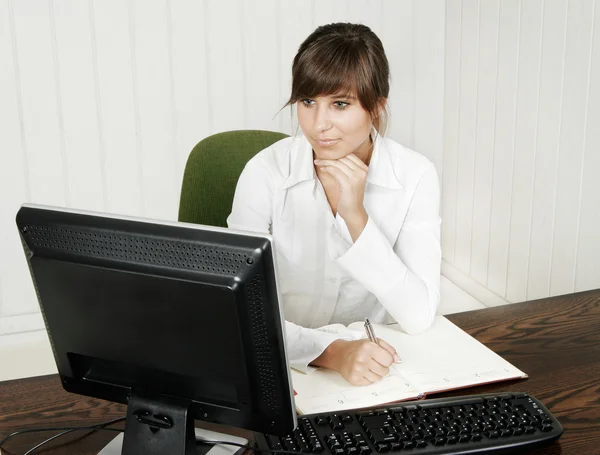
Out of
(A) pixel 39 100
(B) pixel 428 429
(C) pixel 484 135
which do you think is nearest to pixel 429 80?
(C) pixel 484 135

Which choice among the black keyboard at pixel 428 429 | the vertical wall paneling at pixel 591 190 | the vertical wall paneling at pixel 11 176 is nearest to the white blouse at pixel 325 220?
the black keyboard at pixel 428 429

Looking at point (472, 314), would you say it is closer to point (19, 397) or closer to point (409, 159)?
point (409, 159)

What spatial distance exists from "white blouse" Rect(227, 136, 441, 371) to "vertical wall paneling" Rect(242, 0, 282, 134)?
132 centimetres

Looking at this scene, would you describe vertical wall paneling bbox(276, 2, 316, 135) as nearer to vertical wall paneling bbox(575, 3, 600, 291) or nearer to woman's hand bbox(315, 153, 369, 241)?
vertical wall paneling bbox(575, 3, 600, 291)

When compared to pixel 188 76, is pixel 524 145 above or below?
below

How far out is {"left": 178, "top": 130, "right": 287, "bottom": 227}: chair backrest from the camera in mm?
1903

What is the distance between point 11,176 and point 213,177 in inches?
55.5

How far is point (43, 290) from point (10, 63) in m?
2.08

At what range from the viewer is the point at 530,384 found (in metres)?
1.33

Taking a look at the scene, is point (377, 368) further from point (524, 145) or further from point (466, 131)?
point (466, 131)

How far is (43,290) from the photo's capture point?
1.09 metres

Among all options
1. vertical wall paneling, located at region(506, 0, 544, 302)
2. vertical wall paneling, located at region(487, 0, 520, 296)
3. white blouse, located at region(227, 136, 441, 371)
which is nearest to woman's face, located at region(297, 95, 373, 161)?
white blouse, located at region(227, 136, 441, 371)

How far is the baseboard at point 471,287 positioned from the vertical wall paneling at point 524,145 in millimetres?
114

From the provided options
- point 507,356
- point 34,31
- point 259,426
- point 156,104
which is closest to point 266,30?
point 156,104
